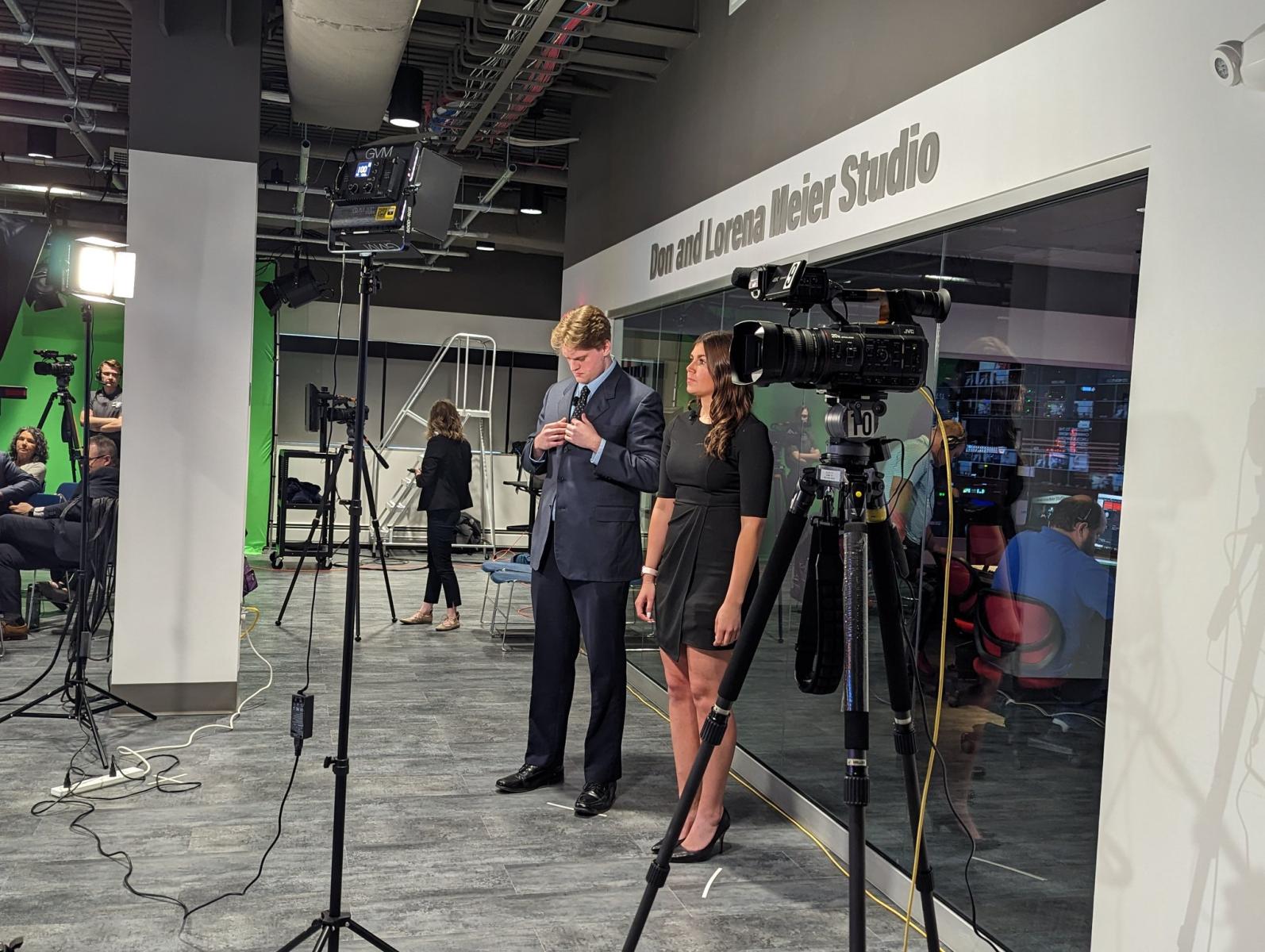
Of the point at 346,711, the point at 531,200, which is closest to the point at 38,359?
the point at 531,200

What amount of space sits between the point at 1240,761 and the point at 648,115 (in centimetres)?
446

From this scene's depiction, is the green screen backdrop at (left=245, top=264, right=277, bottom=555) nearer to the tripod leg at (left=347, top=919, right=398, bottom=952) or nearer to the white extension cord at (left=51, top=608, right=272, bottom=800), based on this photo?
the white extension cord at (left=51, top=608, right=272, bottom=800)

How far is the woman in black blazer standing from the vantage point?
6.86 metres

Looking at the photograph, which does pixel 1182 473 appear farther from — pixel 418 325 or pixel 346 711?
pixel 418 325

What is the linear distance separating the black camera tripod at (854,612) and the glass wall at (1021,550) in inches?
21.8

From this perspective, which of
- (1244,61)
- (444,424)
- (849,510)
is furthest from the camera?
(444,424)

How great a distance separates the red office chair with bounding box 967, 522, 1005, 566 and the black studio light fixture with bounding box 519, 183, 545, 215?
708cm

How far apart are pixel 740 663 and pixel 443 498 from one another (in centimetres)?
511

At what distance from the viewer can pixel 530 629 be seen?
6.96 m

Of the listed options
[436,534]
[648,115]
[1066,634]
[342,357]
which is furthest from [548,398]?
[342,357]

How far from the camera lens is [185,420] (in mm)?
4469

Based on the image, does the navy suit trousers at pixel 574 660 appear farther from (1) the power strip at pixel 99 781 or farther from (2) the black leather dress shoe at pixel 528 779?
(1) the power strip at pixel 99 781

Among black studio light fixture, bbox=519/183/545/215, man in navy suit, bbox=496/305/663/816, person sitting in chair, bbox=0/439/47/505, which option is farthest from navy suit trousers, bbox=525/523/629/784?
black studio light fixture, bbox=519/183/545/215

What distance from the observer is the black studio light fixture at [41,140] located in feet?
28.8
